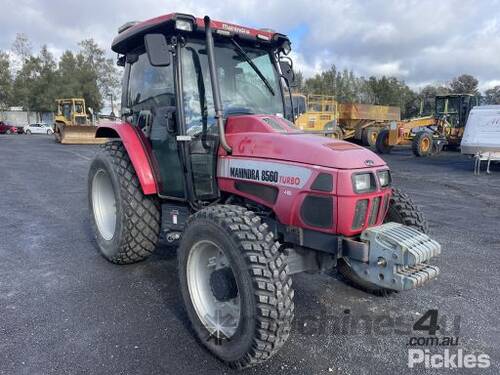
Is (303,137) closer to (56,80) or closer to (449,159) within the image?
(449,159)

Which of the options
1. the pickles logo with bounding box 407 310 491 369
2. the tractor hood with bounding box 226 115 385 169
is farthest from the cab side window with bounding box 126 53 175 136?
the pickles logo with bounding box 407 310 491 369

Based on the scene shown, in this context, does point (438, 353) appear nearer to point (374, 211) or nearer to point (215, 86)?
point (374, 211)

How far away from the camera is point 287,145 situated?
9.19 feet

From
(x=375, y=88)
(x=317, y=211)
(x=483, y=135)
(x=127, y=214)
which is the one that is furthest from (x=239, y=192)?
(x=375, y=88)

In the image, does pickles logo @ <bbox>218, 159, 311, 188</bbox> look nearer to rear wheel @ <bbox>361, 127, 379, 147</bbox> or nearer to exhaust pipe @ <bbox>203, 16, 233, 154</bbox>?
exhaust pipe @ <bbox>203, 16, 233, 154</bbox>

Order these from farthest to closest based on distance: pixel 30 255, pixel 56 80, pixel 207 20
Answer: pixel 56 80 < pixel 30 255 < pixel 207 20

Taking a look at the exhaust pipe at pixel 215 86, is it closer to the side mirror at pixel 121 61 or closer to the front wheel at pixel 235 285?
the front wheel at pixel 235 285

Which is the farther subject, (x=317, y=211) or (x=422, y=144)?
(x=422, y=144)

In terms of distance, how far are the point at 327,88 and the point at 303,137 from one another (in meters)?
50.3

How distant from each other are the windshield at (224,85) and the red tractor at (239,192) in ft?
0.03

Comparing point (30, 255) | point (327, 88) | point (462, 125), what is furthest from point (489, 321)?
point (327, 88)

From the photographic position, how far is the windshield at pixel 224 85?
3.34 metres

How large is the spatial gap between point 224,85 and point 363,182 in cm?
147

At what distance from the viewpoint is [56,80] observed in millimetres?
41938
